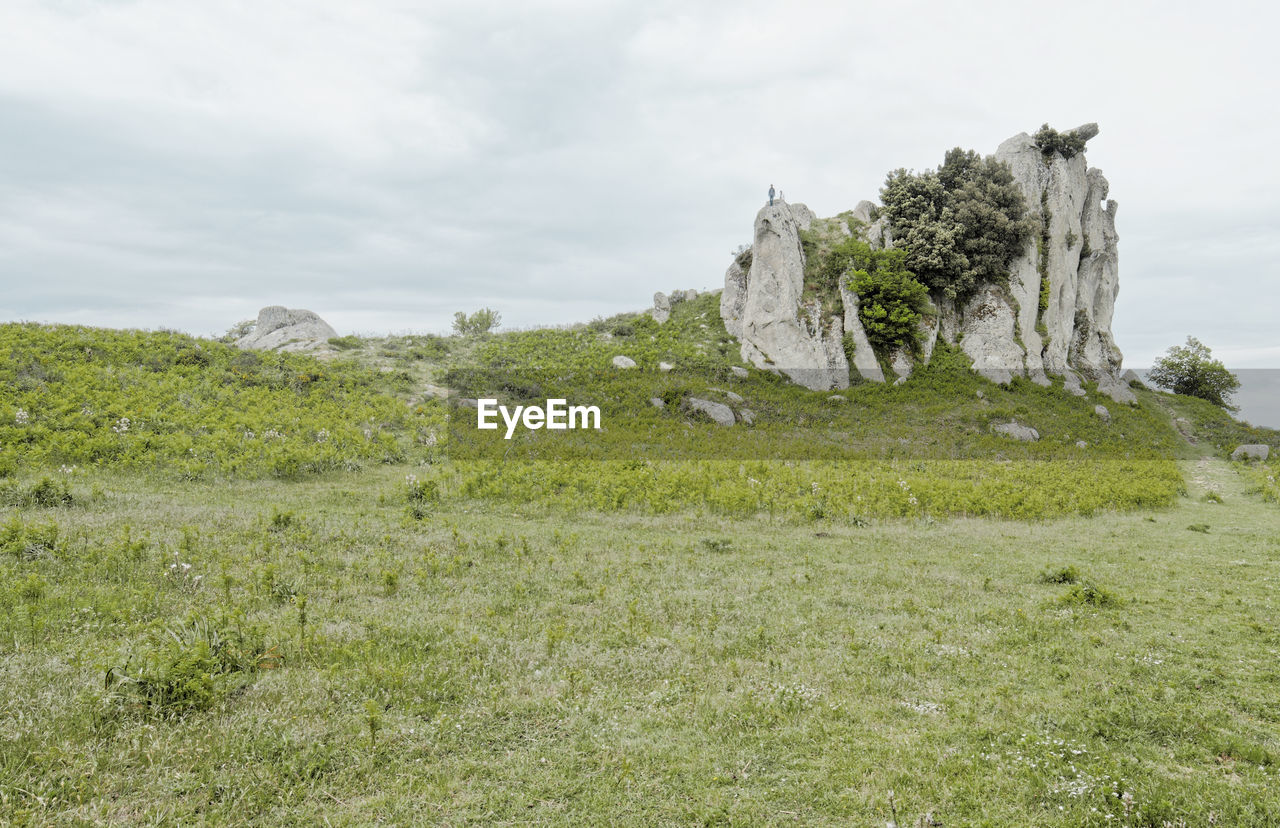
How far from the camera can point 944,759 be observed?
19.9 feet

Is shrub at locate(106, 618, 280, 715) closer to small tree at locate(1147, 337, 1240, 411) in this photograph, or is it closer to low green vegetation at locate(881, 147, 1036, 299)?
low green vegetation at locate(881, 147, 1036, 299)

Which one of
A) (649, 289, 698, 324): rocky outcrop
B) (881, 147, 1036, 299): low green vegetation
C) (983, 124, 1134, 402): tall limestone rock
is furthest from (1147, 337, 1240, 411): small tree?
(649, 289, 698, 324): rocky outcrop

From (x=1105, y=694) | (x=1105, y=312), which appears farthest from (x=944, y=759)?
(x=1105, y=312)

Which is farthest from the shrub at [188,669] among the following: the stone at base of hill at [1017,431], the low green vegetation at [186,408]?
the stone at base of hill at [1017,431]

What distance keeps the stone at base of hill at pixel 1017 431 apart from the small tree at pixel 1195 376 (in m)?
37.4

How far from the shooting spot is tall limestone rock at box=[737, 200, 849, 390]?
4141 cm

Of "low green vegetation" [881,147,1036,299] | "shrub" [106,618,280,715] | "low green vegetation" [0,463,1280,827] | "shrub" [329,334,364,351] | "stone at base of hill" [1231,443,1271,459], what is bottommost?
"low green vegetation" [0,463,1280,827]

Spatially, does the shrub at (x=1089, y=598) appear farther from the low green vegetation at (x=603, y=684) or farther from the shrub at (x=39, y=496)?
the shrub at (x=39, y=496)

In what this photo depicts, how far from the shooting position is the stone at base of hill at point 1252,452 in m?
38.5

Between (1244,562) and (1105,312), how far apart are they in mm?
58554

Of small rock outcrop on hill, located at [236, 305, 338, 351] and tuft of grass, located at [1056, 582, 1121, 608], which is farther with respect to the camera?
small rock outcrop on hill, located at [236, 305, 338, 351]

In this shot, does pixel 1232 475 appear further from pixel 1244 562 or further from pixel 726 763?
pixel 726 763

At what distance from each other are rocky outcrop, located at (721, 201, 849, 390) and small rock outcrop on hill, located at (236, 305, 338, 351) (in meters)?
32.1

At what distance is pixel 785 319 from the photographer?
1665 inches
